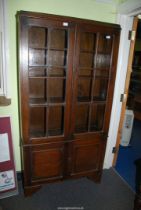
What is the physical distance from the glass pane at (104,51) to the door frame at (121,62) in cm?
24

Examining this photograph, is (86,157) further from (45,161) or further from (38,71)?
(38,71)

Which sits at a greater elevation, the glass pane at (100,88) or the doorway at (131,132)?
the glass pane at (100,88)

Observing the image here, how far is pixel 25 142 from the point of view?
1723 mm

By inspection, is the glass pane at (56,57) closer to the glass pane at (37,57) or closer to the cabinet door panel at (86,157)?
the glass pane at (37,57)

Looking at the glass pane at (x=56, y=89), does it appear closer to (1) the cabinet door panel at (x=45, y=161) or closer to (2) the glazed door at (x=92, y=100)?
(2) the glazed door at (x=92, y=100)

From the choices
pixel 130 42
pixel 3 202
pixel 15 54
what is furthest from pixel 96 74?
pixel 3 202

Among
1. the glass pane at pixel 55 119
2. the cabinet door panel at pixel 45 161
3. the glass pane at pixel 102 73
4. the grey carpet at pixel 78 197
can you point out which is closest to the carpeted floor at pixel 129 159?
the grey carpet at pixel 78 197

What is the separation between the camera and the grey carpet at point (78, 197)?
185cm

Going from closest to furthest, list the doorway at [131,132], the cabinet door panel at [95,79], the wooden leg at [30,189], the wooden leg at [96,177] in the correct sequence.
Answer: the cabinet door panel at [95,79] < the wooden leg at [30,189] < the wooden leg at [96,177] < the doorway at [131,132]

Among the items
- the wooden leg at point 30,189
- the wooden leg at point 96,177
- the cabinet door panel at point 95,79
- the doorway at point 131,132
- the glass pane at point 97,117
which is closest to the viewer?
the cabinet door panel at point 95,79

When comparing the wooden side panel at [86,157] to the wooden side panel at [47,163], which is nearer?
the wooden side panel at [47,163]

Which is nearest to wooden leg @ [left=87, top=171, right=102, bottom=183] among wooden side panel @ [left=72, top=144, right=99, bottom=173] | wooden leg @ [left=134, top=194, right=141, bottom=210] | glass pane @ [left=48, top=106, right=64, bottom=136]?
wooden side panel @ [left=72, top=144, right=99, bottom=173]

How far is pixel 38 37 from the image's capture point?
1794 mm

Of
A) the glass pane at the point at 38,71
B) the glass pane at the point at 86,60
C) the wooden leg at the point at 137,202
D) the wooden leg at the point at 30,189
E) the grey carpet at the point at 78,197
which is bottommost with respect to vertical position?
the grey carpet at the point at 78,197
